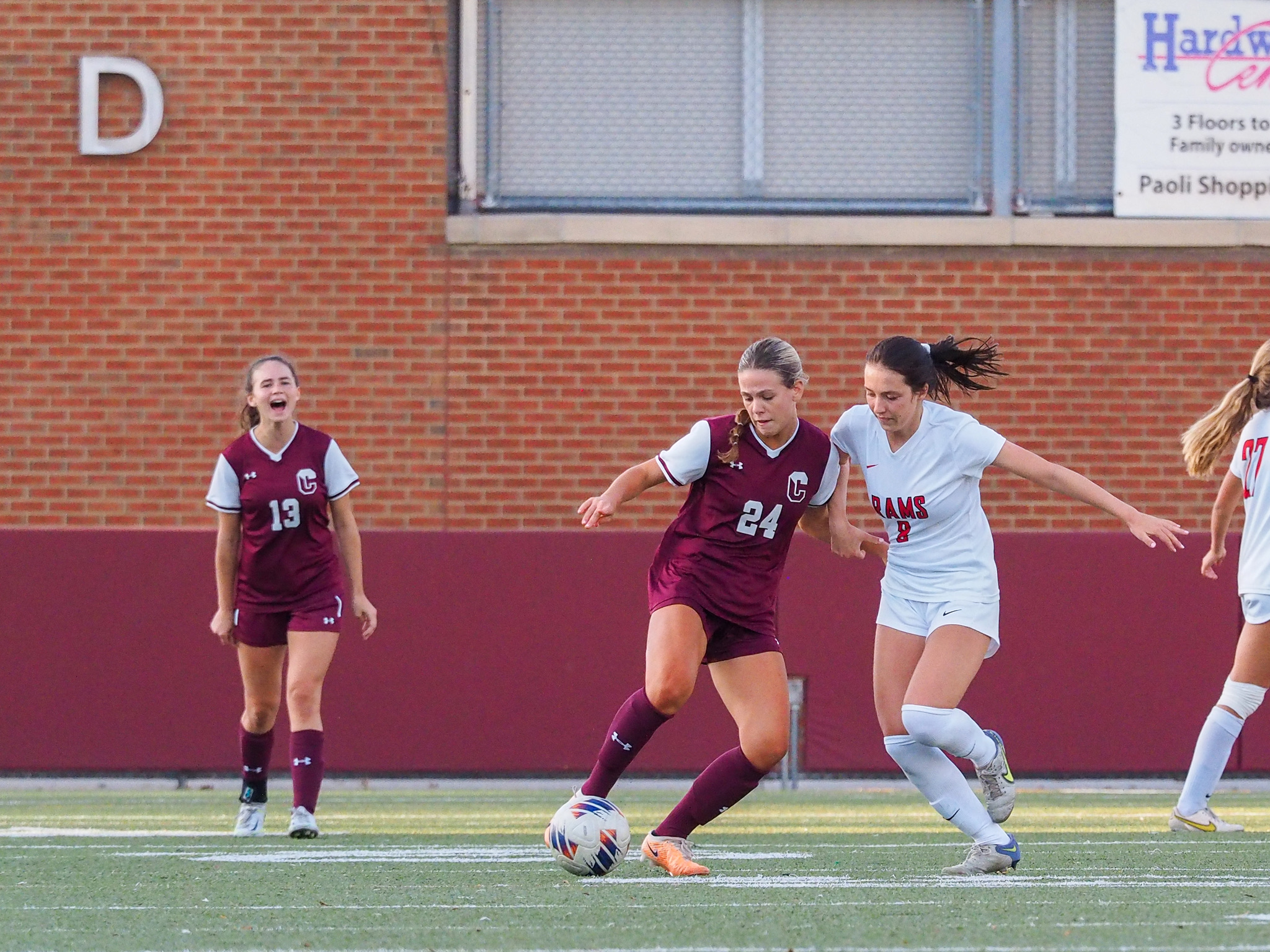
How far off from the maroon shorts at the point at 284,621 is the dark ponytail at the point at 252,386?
0.82 m

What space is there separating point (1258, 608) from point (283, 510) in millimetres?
4069

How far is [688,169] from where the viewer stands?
46.2 ft

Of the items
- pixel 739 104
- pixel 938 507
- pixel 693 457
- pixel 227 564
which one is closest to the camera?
pixel 938 507

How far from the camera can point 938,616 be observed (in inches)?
241

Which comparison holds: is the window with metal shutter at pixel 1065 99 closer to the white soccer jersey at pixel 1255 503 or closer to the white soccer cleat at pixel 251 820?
the white soccer jersey at pixel 1255 503

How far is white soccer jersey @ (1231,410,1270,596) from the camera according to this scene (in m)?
7.89

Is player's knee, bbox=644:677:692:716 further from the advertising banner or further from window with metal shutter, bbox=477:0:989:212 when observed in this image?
the advertising banner

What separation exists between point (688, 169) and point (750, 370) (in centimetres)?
811

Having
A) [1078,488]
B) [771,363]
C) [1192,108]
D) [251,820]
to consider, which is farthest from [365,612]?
[1192,108]

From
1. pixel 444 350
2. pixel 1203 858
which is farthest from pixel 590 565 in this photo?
pixel 1203 858

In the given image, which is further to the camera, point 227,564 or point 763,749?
point 227,564

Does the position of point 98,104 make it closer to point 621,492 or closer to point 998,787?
point 621,492

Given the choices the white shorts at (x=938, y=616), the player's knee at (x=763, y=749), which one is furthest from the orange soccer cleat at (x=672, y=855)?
the white shorts at (x=938, y=616)

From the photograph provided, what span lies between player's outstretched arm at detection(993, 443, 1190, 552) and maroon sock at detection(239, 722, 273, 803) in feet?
12.1
